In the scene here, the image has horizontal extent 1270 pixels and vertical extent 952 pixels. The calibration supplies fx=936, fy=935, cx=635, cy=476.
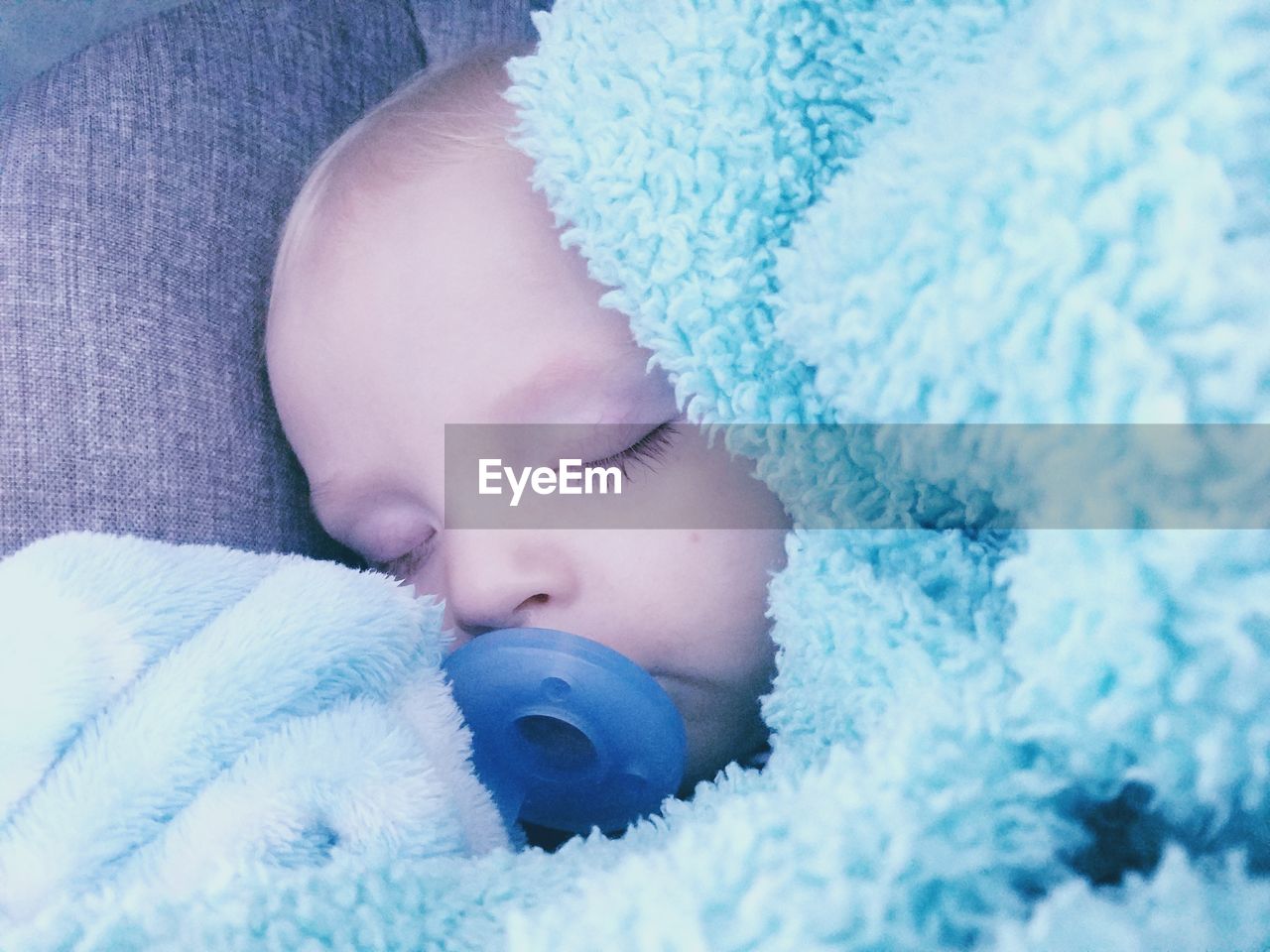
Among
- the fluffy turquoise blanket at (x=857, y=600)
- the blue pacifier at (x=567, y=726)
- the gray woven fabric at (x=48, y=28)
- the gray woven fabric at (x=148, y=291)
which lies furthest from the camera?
the gray woven fabric at (x=48, y=28)

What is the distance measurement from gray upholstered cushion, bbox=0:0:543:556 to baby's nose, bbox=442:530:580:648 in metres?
0.24

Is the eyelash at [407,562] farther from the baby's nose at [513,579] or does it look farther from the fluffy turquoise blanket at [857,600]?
the fluffy turquoise blanket at [857,600]

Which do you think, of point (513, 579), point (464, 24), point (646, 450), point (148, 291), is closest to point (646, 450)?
point (646, 450)

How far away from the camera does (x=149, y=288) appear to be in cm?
73

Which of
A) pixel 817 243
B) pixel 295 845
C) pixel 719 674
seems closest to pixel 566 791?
pixel 719 674

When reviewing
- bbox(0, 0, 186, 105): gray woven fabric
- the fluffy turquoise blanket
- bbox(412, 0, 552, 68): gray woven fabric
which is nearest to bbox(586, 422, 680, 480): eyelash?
the fluffy turquoise blanket

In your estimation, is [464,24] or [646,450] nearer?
[646,450]

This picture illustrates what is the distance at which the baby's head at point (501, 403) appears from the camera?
1.88 ft

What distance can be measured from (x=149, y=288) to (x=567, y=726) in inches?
18.8

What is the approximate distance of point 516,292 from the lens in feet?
1.93

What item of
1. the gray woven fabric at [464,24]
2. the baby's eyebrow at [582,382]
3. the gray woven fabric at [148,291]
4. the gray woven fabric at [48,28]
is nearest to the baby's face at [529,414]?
the baby's eyebrow at [582,382]

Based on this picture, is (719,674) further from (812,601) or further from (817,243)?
A: (817,243)

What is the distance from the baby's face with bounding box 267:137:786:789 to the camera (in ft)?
1.88

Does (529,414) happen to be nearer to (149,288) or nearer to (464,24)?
(149,288)
